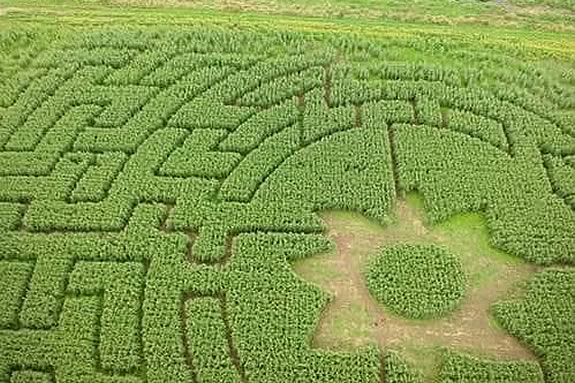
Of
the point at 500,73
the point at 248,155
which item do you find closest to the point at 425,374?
the point at 248,155

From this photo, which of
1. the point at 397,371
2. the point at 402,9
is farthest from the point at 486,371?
the point at 402,9

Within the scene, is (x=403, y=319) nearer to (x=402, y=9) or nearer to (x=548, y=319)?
(x=548, y=319)

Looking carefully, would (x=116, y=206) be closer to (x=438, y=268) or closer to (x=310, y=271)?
(x=310, y=271)

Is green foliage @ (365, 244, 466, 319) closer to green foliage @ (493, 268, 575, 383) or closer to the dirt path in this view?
the dirt path

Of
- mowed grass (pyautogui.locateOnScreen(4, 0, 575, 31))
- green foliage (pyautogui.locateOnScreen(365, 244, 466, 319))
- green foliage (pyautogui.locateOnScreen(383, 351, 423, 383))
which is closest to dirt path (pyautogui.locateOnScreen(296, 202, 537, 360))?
green foliage (pyautogui.locateOnScreen(365, 244, 466, 319))

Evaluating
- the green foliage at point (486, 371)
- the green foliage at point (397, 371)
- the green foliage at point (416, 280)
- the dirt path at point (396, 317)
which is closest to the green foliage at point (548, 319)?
the dirt path at point (396, 317)

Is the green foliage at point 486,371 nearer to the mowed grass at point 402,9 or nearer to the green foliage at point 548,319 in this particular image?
the green foliage at point 548,319
